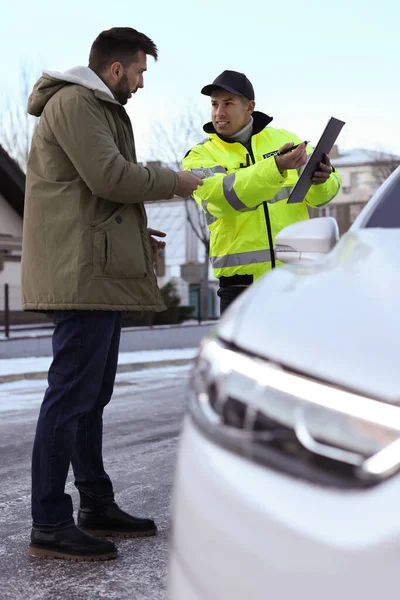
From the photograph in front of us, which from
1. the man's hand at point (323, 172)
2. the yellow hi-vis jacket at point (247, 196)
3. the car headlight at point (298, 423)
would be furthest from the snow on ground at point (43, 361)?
the car headlight at point (298, 423)

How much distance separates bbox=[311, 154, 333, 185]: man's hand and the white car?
102 inches

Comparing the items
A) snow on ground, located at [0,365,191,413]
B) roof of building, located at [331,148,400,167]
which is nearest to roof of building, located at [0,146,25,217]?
snow on ground, located at [0,365,191,413]

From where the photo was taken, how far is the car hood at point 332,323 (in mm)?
1290

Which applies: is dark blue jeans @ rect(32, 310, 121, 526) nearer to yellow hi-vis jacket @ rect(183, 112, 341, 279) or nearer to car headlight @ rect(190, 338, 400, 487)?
yellow hi-vis jacket @ rect(183, 112, 341, 279)

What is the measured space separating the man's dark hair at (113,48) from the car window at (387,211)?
140 centimetres

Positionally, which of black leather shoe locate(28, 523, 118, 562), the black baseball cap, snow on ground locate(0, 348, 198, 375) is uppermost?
the black baseball cap

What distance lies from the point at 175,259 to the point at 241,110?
42.7 metres

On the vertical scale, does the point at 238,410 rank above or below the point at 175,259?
above

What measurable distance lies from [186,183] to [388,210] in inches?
49.8

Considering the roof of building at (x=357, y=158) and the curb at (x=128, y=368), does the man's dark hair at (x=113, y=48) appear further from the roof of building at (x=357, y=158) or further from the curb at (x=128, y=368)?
the roof of building at (x=357, y=158)

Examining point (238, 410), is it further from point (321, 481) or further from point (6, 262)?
point (6, 262)

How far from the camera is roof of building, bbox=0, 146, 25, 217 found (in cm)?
2488

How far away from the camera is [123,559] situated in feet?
11.5

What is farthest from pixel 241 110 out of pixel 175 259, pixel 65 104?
pixel 175 259
